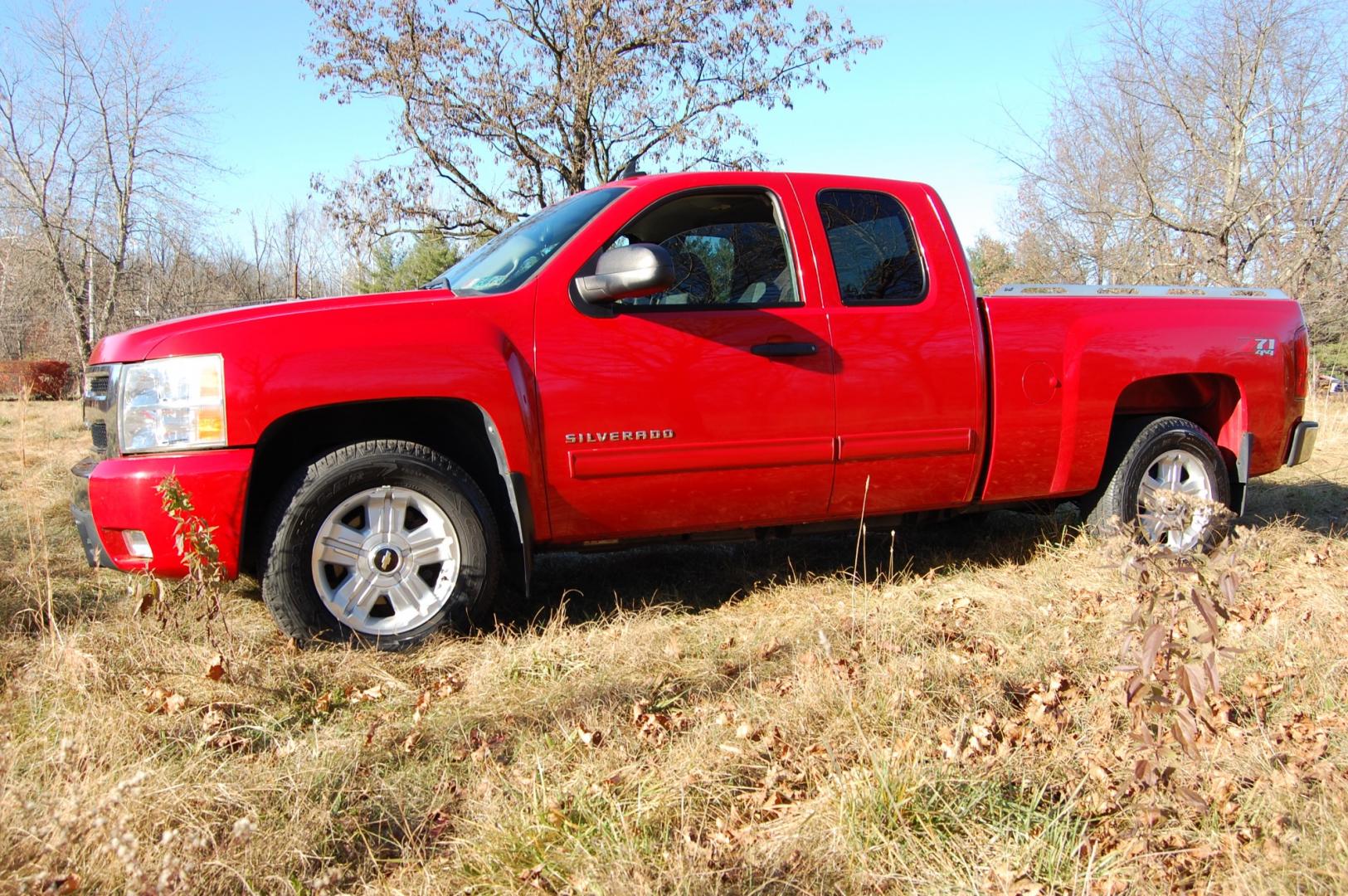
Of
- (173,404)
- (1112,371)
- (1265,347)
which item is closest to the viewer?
(173,404)

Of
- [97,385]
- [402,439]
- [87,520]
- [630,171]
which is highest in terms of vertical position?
[630,171]

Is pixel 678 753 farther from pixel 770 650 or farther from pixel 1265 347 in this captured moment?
pixel 1265 347

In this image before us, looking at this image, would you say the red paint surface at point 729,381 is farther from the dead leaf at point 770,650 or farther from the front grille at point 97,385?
the dead leaf at point 770,650

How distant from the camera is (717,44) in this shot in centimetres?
1583

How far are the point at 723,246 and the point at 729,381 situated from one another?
2.09ft

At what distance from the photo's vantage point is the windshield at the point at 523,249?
3.51m

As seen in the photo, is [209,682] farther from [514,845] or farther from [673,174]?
[673,174]

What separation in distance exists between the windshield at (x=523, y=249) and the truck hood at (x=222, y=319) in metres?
0.25

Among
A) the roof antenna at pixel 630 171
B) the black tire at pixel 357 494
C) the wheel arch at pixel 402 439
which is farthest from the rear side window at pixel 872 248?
the black tire at pixel 357 494

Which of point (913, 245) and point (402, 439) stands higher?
point (913, 245)

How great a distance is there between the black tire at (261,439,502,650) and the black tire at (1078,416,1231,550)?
293 cm

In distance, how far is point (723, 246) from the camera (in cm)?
377

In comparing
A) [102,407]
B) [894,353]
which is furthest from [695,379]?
[102,407]

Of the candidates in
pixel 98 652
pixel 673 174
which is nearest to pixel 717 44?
pixel 673 174
